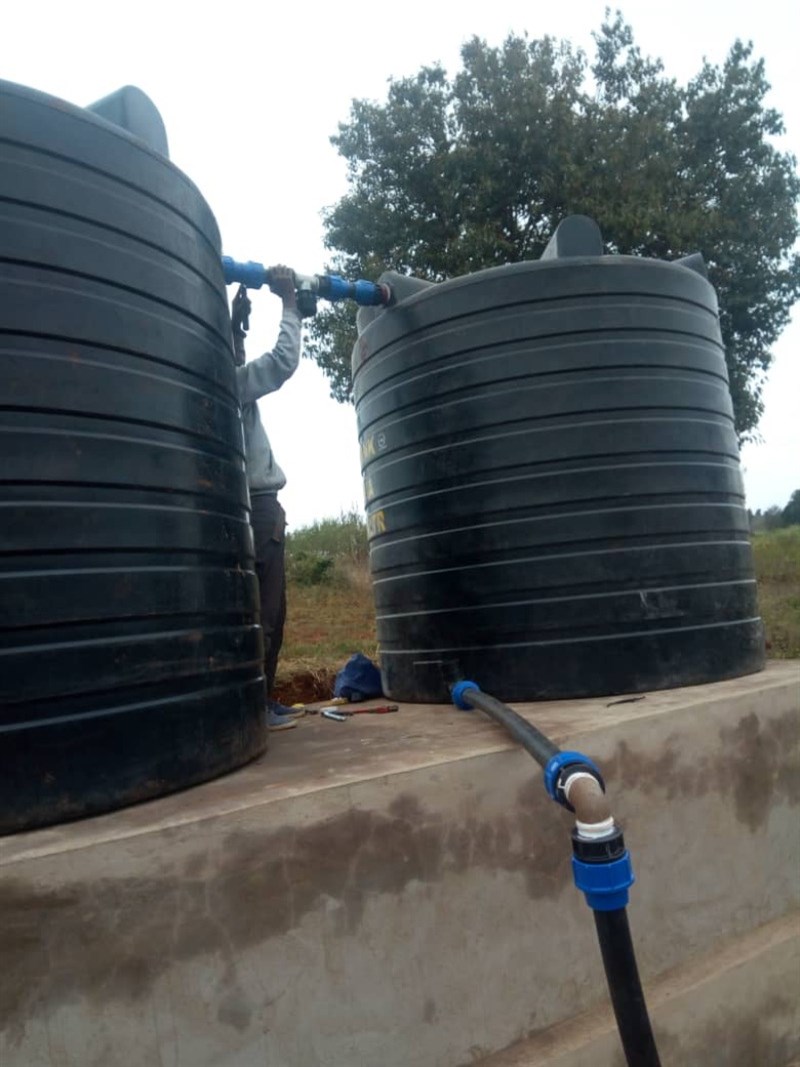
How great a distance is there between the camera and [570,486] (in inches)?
101

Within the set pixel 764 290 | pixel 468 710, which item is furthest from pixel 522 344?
pixel 764 290

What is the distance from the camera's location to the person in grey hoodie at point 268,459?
→ 2908 mm

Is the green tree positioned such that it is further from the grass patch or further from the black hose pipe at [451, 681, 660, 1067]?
the black hose pipe at [451, 681, 660, 1067]

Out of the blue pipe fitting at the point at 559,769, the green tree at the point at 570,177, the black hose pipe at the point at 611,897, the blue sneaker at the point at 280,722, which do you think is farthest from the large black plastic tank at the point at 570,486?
the green tree at the point at 570,177

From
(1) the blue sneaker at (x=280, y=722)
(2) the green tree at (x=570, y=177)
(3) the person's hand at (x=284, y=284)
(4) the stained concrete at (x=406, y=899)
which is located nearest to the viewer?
(4) the stained concrete at (x=406, y=899)

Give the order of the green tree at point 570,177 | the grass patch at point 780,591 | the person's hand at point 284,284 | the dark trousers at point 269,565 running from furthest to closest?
the green tree at point 570,177 < the grass patch at point 780,591 < the dark trousers at point 269,565 < the person's hand at point 284,284

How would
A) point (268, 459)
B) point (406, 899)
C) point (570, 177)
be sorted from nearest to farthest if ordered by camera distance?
point (406, 899), point (268, 459), point (570, 177)

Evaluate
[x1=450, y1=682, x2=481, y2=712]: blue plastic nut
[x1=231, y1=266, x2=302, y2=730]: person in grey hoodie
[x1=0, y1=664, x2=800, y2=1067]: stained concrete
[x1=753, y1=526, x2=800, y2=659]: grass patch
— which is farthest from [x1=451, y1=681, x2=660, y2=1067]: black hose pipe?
[x1=753, y1=526, x2=800, y2=659]: grass patch

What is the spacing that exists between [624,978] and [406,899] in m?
0.46

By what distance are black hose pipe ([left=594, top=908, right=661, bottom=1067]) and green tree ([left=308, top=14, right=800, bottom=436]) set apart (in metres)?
11.6

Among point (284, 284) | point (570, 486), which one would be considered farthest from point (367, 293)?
point (570, 486)

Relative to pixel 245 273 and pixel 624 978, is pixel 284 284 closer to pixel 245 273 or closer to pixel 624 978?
pixel 245 273

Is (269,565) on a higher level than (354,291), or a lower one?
lower

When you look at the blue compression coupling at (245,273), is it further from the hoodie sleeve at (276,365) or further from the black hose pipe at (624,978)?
the black hose pipe at (624,978)
